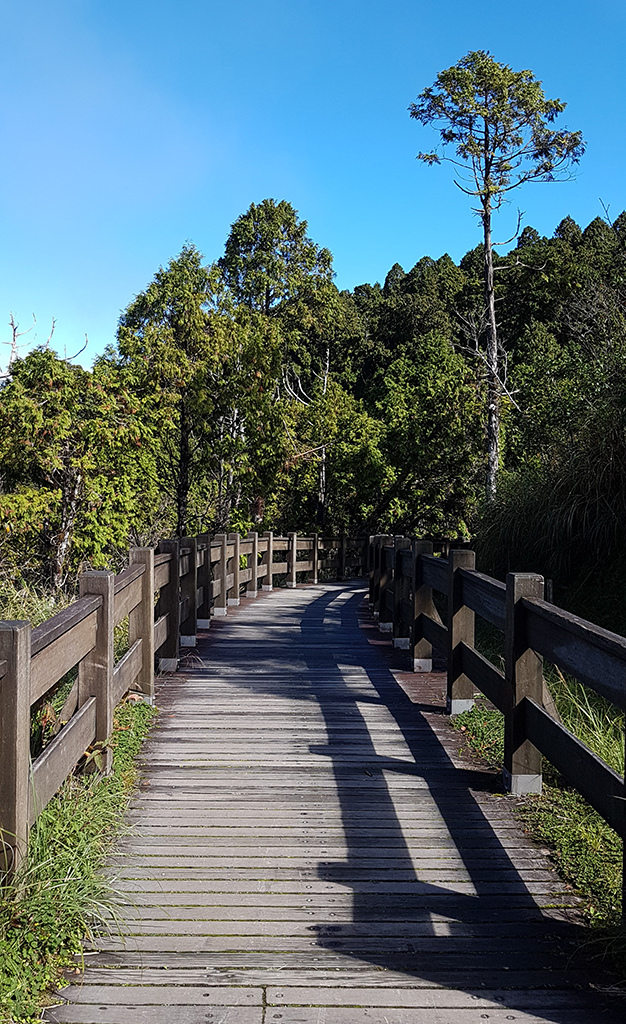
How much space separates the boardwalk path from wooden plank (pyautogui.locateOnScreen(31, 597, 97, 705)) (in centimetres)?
86

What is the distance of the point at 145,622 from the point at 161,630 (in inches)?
39.1

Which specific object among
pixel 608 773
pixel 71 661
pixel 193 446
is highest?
pixel 193 446

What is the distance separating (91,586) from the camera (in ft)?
14.7

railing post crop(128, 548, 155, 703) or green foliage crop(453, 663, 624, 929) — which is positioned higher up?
railing post crop(128, 548, 155, 703)

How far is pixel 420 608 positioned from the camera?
7711 mm

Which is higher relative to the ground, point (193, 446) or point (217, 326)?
point (217, 326)

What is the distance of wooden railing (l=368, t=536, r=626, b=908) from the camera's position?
10.4ft

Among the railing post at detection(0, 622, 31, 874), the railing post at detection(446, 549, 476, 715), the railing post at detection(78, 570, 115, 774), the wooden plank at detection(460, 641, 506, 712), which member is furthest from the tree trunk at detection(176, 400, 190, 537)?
the railing post at detection(0, 622, 31, 874)

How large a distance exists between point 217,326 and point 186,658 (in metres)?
9.96

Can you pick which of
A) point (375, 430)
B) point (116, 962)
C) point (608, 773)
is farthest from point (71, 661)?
point (375, 430)

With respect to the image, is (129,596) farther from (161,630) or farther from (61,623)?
(61,623)

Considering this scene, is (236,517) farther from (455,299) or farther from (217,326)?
(455,299)

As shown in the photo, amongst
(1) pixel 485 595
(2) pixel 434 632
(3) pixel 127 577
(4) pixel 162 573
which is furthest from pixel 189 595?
(1) pixel 485 595

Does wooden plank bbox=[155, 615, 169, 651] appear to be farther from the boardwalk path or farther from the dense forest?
the dense forest
